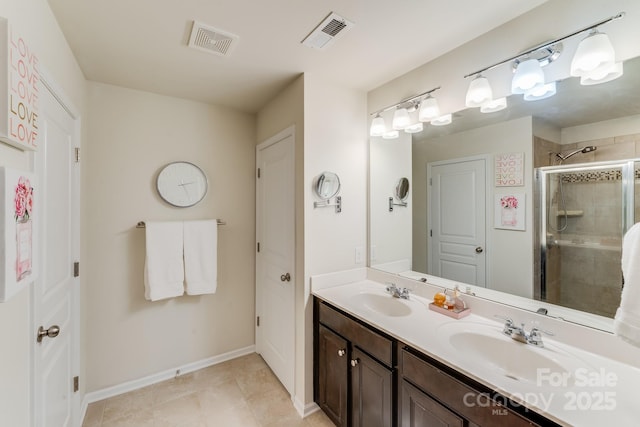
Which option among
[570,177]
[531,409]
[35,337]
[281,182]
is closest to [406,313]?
[531,409]

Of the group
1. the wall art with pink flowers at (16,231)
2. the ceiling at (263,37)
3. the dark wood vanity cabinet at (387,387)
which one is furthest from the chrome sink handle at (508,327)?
the wall art with pink flowers at (16,231)

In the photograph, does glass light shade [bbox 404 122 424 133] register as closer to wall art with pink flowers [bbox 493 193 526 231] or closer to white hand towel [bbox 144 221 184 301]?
wall art with pink flowers [bbox 493 193 526 231]

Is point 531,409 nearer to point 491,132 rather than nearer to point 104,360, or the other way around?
point 491,132

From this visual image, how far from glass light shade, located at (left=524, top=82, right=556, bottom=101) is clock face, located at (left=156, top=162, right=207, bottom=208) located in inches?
92.4

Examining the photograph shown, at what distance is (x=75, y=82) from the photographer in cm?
172

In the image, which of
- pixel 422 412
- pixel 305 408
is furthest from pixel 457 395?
pixel 305 408

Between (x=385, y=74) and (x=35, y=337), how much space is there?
7.80 feet

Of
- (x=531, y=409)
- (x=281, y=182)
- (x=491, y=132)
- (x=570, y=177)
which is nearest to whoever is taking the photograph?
(x=531, y=409)

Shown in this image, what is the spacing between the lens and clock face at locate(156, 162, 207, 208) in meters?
2.26

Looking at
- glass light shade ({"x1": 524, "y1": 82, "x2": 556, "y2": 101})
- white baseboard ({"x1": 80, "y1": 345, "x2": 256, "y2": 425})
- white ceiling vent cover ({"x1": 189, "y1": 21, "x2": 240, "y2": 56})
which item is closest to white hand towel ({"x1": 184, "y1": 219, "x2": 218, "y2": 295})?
white baseboard ({"x1": 80, "y1": 345, "x2": 256, "y2": 425})

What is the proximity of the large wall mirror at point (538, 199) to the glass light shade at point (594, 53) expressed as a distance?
100 millimetres

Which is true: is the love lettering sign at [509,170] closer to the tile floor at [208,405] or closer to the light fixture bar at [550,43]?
the light fixture bar at [550,43]

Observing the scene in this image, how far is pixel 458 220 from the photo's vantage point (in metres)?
1.74

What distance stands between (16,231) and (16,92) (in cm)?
44
